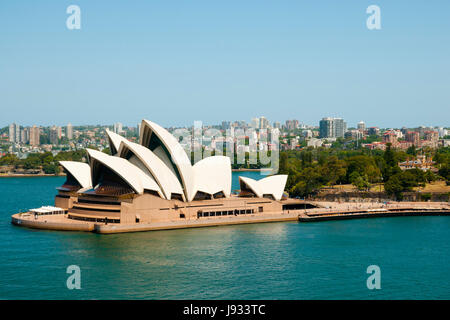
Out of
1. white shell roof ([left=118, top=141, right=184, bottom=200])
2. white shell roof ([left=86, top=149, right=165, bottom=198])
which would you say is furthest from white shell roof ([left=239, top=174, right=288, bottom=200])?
white shell roof ([left=86, top=149, right=165, bottom=198])

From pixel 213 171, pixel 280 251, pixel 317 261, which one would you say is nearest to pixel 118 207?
pixel 213 171

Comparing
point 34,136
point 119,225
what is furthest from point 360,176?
point 34,136

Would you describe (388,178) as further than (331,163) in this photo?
No

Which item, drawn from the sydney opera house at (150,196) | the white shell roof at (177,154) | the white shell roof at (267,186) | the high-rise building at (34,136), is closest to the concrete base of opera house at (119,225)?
the sydney opera house at (150,196)

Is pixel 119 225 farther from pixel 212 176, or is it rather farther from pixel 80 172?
pixel 80 172

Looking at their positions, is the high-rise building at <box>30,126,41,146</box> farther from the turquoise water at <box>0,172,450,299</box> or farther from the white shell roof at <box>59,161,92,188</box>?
the turquoise water at <box>0,172,450,299</box>
